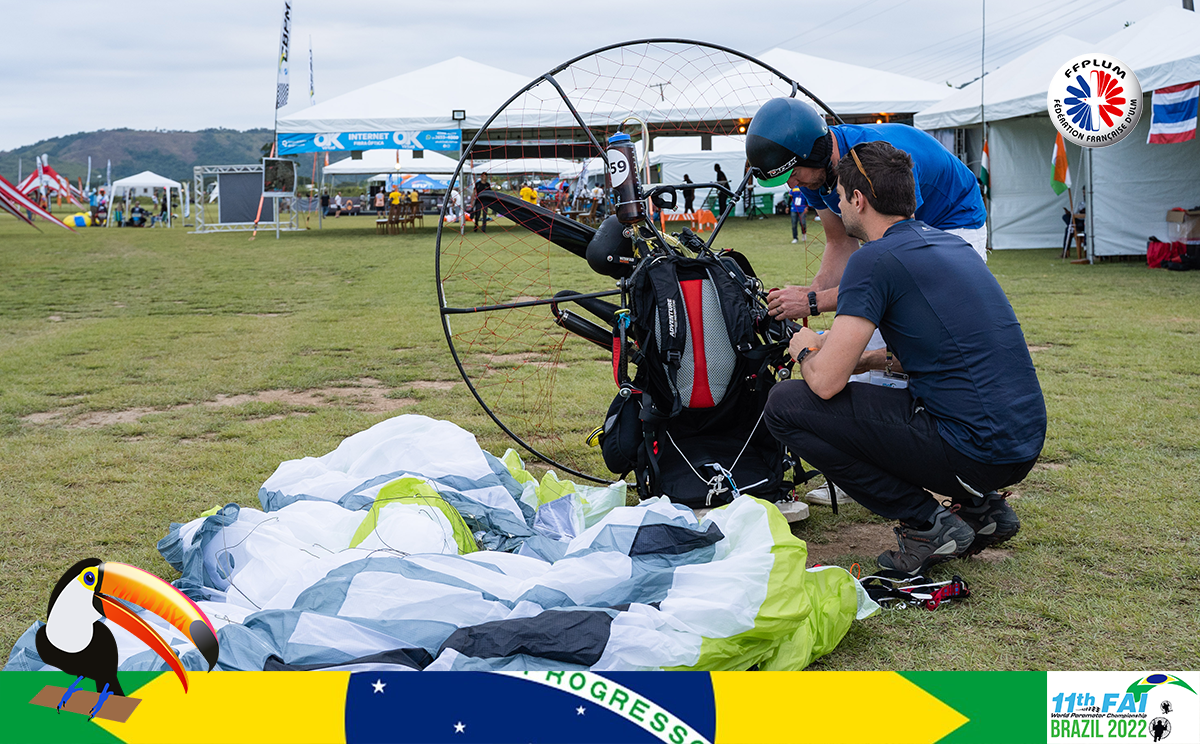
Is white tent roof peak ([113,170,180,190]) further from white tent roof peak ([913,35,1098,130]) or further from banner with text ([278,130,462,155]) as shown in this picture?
white tent roof peak ([913,35,1098,130])

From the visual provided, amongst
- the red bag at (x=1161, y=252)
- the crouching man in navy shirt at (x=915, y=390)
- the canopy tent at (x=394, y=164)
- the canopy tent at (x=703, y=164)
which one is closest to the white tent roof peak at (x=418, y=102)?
the canopy tent at (x=703, y=164)

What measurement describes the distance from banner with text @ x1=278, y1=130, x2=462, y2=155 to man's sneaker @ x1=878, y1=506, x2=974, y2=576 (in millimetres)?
21286

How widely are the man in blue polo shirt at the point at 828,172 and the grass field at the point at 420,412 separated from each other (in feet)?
3.06

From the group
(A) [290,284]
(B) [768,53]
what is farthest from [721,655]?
(B) [768,53]

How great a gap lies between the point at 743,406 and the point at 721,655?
1478mm

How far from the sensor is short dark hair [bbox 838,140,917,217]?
9.77ft

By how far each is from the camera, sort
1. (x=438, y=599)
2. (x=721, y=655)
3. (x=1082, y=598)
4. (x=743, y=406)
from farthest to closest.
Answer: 1. (x=743, y=406)
2. (x=1082, y=598)
3. (x=438, y=599)
4. (x=721, y=655)

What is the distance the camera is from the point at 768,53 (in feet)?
89.6

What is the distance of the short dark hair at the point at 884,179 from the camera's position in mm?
2977

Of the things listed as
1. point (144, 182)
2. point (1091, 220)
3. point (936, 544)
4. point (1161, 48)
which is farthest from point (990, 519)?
point (144, 182)

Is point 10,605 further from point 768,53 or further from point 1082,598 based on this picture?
point 768,53

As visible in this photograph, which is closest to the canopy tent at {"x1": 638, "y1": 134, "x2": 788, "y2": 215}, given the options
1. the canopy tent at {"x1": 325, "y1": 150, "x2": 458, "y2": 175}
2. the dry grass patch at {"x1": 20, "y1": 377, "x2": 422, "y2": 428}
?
the canopy tent at {"x1": 325, "y1": 150, "x2": 458, "y2": 175}

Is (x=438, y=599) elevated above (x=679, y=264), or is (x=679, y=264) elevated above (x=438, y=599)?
(x=679, y=264)

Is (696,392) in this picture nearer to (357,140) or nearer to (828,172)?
(828,172)
